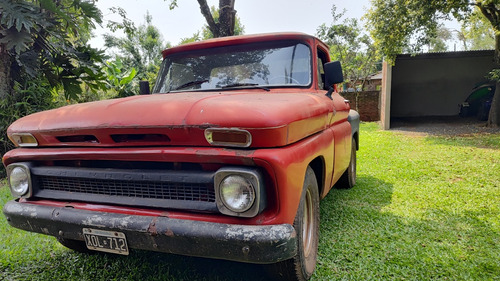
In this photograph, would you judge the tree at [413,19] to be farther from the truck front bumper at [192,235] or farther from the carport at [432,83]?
the truck front bumper at [192,235]

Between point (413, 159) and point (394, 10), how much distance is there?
6.24 meters

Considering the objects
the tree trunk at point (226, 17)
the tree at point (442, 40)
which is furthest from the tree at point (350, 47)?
the tree at point (442, 40)

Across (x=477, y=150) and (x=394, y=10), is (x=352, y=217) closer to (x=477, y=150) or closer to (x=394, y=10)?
(x=477, y=150)

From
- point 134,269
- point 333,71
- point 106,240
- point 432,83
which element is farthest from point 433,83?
point 106,240

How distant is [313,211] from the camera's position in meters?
2.41

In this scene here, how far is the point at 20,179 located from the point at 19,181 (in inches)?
0.7

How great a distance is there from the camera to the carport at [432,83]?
15492 mm

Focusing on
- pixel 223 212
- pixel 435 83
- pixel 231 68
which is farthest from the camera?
pixel 435 83

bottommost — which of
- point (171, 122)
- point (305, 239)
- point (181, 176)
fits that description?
point (305, 239)

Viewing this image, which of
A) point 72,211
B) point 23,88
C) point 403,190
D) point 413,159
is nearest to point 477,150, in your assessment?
point 413,159

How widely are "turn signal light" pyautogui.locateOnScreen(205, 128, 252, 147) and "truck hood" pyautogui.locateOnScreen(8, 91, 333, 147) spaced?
24 mm

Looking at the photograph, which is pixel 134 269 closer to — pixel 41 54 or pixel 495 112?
pixel 41 54

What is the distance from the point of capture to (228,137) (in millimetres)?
1678

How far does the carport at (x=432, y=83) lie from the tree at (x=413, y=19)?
4.52 metres
